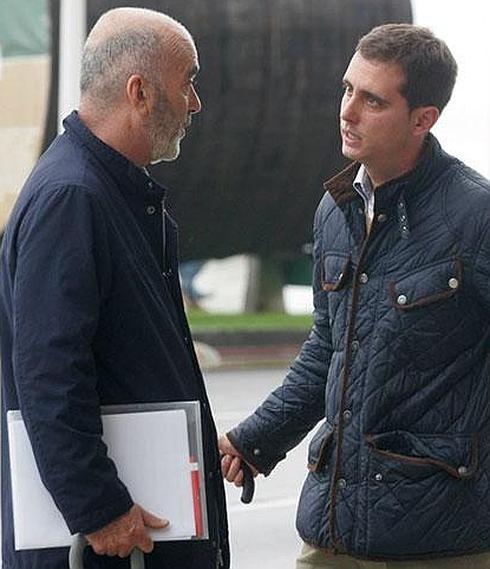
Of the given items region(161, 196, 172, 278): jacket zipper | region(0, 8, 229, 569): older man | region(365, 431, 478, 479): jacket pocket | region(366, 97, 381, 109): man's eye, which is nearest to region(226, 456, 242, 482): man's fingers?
region(0, 8, 229, 569): older man

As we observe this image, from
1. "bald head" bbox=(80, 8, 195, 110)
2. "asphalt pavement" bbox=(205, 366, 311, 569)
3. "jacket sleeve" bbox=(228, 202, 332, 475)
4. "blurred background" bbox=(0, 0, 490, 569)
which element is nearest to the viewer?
"bald head" bbox=(80, 8, 195, 110)

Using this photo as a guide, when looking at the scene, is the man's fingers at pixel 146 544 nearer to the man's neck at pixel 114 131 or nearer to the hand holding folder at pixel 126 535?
the hand holding folder at pixel 126 535

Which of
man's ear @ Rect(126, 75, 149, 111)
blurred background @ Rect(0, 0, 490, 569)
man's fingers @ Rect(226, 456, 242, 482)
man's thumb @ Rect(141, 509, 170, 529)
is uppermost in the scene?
man's ear @ Rect(126, 75, 149, 111)

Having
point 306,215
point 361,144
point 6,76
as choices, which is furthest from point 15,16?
point 361,144

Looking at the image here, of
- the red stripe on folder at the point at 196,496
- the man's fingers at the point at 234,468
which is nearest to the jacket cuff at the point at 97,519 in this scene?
the red stripe on folder at the point at 196,496

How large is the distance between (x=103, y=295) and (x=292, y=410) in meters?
0.84

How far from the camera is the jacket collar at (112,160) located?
11.4 feet

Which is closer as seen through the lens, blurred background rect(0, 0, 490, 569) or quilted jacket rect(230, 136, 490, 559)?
quilted jacket rect(230, 136, 490, 559)

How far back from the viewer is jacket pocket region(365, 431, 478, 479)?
3.56 metres

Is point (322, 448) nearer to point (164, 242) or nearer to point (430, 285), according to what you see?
point (430, 285)

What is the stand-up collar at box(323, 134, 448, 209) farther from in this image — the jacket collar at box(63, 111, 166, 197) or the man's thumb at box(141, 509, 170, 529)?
the man's thumb at box(141, 509, 170, 529)

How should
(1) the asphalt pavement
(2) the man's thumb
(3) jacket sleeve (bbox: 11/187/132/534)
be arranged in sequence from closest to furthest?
(3) jacket sleeve (bbox: 11/187/132/534), (2) the man's thumb, (1) the asphalt pavement

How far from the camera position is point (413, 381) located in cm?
358

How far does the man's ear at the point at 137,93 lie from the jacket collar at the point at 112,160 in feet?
0.32
